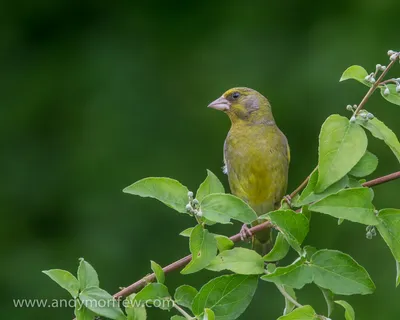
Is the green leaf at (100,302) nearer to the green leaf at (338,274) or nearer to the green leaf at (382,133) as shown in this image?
the green leaf at (338,274)

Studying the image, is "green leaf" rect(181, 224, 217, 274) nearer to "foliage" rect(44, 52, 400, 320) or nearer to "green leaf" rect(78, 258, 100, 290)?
"foliage" rect(44, 52, 400, 320)

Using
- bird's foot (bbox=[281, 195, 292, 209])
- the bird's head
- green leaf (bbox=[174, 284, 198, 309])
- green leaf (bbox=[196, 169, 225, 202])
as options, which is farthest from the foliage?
the bird's head

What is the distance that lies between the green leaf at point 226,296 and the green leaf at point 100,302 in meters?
0.24

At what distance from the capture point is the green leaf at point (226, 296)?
101 inches

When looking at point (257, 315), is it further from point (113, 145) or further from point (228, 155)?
point (228, 155)

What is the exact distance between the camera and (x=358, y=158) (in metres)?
2.57

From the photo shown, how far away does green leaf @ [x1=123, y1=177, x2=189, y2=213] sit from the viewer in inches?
99.4

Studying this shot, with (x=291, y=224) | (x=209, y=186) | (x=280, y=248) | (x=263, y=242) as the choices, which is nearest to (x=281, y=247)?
(x=280, y=248)

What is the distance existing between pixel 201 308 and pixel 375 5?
6000 millimetres

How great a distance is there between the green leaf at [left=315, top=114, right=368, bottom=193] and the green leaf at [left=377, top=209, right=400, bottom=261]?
0.16 metres

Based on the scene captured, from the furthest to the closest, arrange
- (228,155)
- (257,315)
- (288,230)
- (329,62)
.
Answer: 1. (329,62)
2. (257,315)
3. (228,155)
4. (288,230)

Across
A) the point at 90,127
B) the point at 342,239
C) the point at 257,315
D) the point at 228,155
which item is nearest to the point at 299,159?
the point at 342,239

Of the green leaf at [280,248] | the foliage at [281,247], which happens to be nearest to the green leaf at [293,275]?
the foliage at [281,247]

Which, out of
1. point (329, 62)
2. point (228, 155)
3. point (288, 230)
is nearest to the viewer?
point (288, 230)
